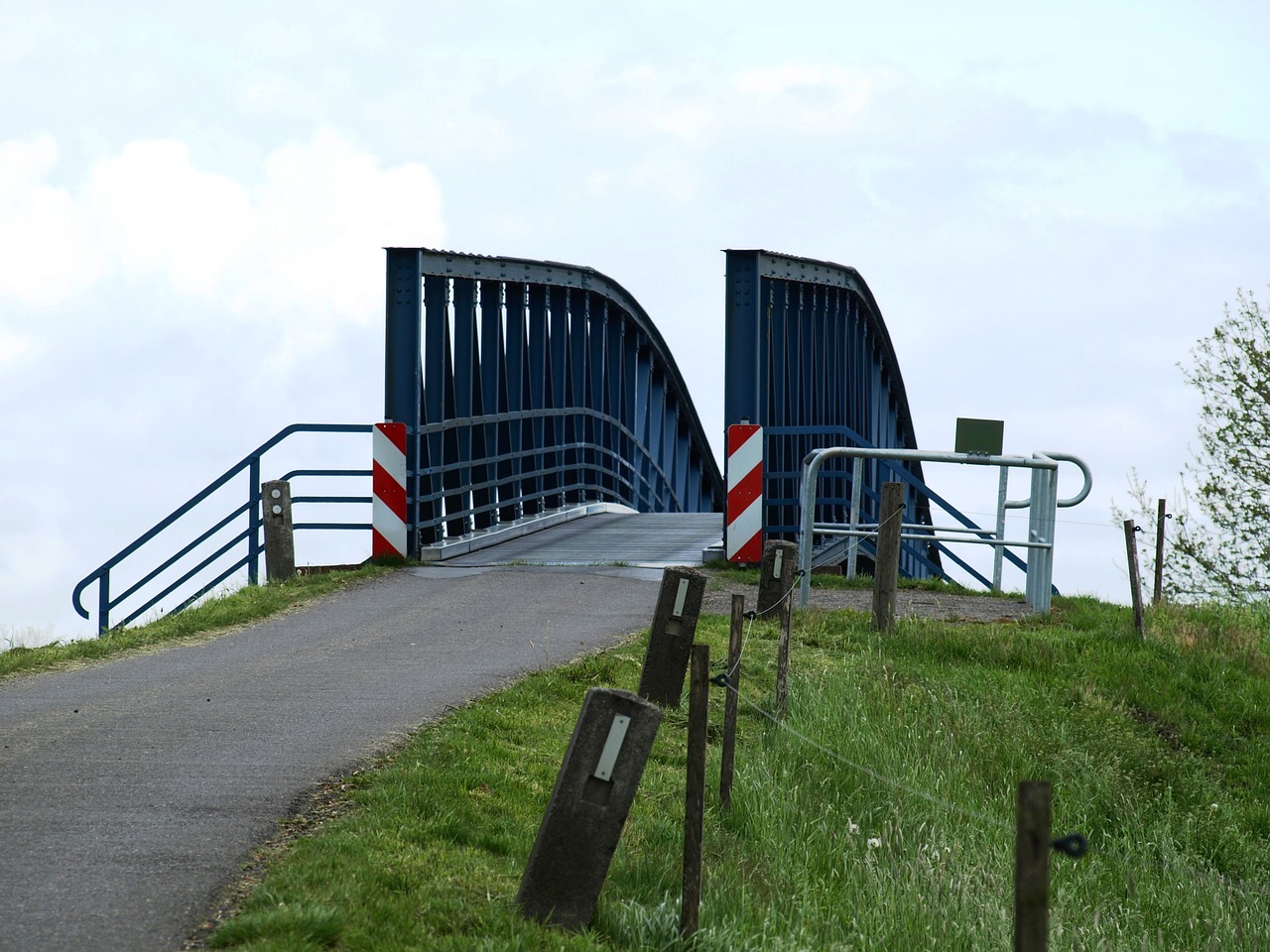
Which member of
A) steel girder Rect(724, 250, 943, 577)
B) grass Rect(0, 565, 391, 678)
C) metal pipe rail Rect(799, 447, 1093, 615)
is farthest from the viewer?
steel girder Rect(724, 250, 943, 577)

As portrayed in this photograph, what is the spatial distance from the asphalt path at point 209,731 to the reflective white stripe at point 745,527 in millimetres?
1566

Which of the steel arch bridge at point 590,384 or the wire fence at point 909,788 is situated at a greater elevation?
the steel arch bridge at point 590,384

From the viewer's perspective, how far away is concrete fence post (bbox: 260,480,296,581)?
42.0 feet

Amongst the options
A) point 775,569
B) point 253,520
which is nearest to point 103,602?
point 253,520

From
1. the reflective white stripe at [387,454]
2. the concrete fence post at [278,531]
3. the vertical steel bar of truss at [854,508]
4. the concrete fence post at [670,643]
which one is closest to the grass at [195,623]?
the concrete fence post at [278,531]

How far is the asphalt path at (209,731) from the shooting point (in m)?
4.67

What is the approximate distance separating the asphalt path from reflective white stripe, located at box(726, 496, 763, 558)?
1.57 metres

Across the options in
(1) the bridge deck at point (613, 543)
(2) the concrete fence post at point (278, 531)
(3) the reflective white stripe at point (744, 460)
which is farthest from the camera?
(1) the bridge deck at point (613, 543)

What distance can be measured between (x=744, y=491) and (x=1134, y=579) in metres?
3.64

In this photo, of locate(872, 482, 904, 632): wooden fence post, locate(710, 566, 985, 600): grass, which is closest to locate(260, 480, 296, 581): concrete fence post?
locate(710, 566, 985, 600): grass

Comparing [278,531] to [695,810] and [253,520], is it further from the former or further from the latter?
[695,810]

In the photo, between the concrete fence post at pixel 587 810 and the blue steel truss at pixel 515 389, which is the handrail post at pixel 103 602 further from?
the concrete fence post at pixel 587 810

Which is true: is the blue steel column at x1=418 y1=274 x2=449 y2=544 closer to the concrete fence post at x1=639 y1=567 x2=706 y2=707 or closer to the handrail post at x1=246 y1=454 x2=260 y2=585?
the handrail post at x1=246 y1=454 x2=260 y2=585

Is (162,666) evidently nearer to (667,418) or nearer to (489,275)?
(489,275)
